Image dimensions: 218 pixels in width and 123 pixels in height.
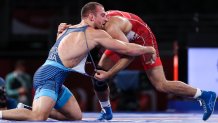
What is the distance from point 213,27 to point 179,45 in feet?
2.35

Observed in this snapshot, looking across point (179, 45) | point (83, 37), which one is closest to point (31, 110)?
point (83, 37)

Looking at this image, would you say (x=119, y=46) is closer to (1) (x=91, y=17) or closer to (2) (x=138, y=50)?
(2) (x=138, y=50)

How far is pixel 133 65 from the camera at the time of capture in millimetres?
12016

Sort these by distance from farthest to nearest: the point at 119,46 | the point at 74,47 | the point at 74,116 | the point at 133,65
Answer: the point at 133,65 → the point at 74,116 → the point at 74,47 → the point at 119,46

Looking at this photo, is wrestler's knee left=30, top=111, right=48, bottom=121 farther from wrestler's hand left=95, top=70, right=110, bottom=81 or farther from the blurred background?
the blurred background

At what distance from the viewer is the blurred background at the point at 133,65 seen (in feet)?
34.6

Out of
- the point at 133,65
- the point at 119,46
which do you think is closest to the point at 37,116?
the point at 119,46

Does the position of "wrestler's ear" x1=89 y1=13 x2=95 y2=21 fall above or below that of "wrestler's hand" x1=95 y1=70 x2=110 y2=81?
above

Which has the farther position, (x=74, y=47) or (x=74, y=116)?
(x=74, y=116)

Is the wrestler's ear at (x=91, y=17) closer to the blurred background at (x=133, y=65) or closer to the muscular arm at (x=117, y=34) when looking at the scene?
the muscular arm at (x=117, y=34)

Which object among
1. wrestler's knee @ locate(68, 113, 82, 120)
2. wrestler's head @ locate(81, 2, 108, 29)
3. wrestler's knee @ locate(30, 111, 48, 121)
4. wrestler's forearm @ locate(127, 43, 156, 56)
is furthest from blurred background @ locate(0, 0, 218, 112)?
wrestler's knee @ locate(30, 111, 48, 121)

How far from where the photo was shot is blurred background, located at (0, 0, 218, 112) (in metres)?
10.6

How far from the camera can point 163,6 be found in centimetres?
1614

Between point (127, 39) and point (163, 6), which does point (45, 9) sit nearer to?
point (163, 6)
